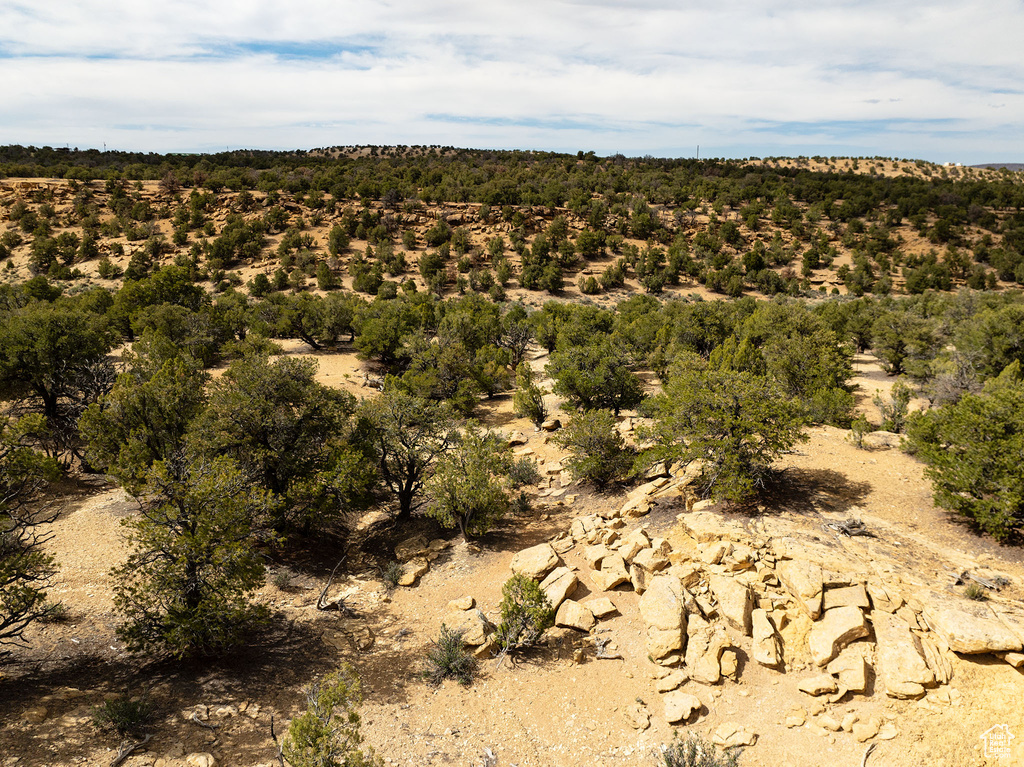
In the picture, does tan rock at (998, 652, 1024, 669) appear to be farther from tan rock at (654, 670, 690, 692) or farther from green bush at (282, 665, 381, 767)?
green bush at (282, 665, 381, 767)

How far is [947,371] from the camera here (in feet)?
96.8

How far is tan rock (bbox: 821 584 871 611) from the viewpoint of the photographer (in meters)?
10.7

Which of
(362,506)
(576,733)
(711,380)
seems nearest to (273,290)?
(362,506)

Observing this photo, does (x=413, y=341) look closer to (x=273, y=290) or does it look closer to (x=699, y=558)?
(x=699, y=558)

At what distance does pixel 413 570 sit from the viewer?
1563cm

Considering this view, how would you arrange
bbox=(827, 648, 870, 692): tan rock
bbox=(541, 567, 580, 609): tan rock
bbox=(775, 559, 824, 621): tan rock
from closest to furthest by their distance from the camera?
bbox=(827, 648, 870, 692): tan rock, bbox=(775, 559, 824, 621): tan rock, bbox=(541, 567, 580, 609): tan rock

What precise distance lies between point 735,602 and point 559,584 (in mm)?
4487

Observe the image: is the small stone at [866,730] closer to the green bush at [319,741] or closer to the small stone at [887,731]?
the small stone at [887,731]

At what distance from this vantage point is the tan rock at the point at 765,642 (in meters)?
10.5

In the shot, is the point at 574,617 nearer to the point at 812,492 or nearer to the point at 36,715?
the point at 812,492

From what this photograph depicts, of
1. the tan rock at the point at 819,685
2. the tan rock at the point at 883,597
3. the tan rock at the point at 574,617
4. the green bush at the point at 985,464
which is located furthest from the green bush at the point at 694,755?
the green bush at the point at 985,464

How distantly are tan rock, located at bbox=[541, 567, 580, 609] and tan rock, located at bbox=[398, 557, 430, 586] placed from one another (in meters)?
4.21

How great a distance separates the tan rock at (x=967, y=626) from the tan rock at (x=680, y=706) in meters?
5.15

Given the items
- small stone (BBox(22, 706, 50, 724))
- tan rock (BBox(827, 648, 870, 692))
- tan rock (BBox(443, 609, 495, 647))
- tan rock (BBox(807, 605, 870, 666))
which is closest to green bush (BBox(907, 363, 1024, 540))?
tan rock (BBox(807, 605, 870, 666))
